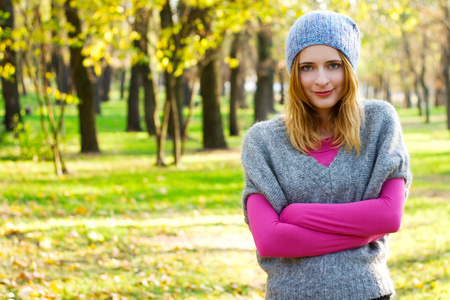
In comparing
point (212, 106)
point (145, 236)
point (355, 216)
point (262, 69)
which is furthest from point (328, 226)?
point (262, 69)

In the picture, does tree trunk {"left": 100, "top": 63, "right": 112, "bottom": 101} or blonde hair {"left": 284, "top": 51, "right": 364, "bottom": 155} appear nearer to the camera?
blonde hair {"left": 284, "top": 51, "right": 364, "bottom": 155}

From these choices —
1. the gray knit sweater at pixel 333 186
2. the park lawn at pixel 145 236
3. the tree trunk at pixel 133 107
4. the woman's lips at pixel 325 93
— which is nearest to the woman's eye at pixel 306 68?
the woman's lips at pixel 325 93

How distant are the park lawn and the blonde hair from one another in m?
2.52

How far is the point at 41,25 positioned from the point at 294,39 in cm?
942

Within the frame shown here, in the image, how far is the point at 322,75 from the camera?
235cm

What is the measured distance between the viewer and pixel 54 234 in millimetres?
6805

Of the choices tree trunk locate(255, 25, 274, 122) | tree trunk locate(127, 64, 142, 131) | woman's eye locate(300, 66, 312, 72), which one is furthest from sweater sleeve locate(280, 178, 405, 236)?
tree trunk locate(127, 64, 142, 131)

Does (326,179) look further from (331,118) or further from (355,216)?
(331,118)

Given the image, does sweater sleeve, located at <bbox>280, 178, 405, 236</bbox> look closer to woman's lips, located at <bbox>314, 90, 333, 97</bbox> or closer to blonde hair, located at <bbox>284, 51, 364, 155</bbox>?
blonde hair, located at <bbox>284, 51, 364, 155</bbox>

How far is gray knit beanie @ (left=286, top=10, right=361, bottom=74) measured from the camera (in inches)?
91.4

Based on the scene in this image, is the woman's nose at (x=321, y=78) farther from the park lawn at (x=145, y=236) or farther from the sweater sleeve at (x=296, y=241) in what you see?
the park lawn at (x=145, y=236)

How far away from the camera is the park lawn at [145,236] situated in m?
5.35

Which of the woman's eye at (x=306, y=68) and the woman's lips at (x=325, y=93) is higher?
the woman's eye at (x=306, y=68)

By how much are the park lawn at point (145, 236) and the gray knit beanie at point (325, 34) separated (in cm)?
265
